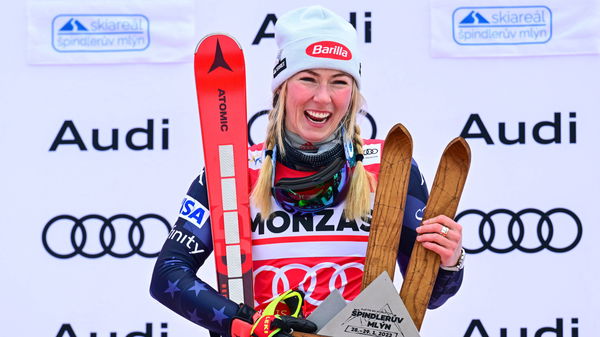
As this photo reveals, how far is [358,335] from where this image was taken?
2357 mm

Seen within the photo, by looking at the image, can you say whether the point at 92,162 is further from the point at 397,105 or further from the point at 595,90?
the point at 595,90

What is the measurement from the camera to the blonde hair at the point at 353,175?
2.54 meters

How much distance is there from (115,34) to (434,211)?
216 centimetres

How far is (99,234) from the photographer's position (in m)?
4.16

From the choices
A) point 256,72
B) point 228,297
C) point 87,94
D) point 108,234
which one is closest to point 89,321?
point 108,234

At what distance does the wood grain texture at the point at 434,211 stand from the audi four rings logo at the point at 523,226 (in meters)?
1.68

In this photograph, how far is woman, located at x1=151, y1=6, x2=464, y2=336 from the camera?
2.51 meters

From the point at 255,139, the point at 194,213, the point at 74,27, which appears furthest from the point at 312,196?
the point at 74,27

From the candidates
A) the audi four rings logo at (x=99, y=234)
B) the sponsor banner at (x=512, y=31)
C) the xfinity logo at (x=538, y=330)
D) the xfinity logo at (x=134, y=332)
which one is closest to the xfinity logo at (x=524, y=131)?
the sponsor banner at (x=512, y=31)

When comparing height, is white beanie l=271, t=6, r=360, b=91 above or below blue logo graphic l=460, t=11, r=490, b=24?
below

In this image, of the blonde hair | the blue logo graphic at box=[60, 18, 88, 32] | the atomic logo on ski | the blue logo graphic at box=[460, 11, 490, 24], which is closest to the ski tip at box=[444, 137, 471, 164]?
the blonde hair

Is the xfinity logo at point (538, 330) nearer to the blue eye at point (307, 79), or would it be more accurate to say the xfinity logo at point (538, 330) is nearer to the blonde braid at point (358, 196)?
the blonde braid at point (358, 196)

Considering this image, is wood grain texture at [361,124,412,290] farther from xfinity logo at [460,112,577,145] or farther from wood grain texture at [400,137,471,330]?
xfinity logo at [460,112,577,145]

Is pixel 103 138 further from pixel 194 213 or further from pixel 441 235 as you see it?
pixel 441 235
